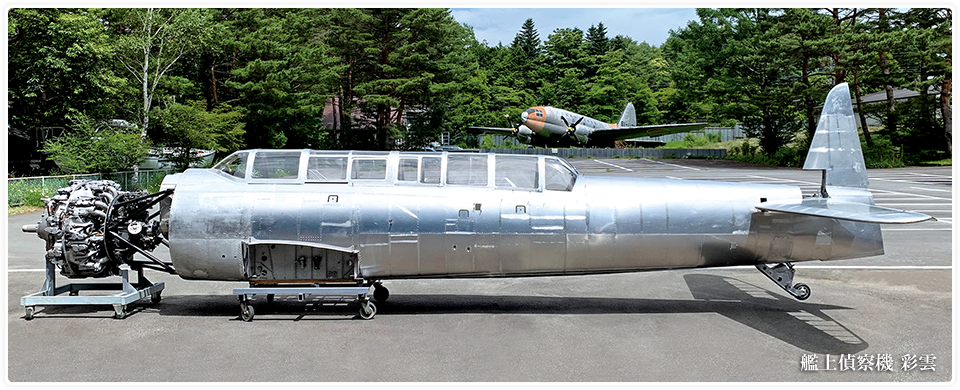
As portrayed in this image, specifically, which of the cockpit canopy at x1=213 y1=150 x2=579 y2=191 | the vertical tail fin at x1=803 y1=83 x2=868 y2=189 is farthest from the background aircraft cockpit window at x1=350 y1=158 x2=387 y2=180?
the vertical tail fin at x1=803 y1=83 x2=868 y2=189

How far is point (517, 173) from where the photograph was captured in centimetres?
934

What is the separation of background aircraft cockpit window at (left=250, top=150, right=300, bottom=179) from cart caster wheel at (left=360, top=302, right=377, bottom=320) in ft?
7.39

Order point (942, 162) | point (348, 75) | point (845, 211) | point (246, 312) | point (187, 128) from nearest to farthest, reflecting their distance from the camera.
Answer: point (845, 211), point (246, 312), point (187, 128), point (942, 162), point (348, 75)

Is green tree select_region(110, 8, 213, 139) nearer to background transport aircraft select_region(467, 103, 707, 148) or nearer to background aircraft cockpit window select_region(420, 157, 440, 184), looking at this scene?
background transport aircraft select_region(467, 103, 707, 148)

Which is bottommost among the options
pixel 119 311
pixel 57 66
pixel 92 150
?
pixel 119 311

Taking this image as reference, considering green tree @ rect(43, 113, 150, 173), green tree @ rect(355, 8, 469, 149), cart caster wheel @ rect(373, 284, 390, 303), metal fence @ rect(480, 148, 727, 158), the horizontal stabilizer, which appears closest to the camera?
the horizontal stabilizer

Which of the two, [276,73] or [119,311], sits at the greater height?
[276,73]

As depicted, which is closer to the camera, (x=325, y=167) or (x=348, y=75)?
(x=325, y=167)

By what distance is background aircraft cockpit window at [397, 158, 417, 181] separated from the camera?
9242mm

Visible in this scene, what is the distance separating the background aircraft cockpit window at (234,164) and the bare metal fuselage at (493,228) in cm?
22

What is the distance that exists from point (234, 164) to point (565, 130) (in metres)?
45.2

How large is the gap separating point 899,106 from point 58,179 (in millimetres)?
58688

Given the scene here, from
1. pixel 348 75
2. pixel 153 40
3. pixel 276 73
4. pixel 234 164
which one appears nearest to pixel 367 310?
pixel 234 164

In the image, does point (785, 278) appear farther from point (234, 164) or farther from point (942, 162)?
point (942, 162)
